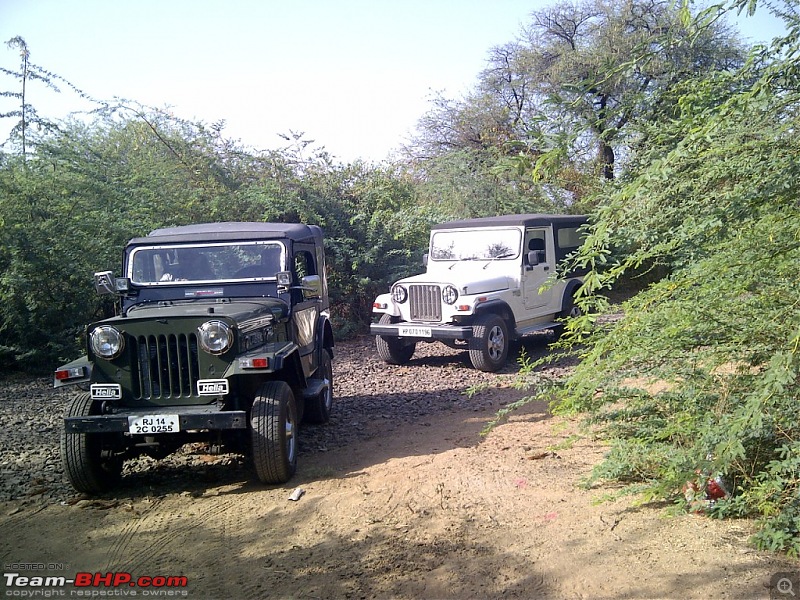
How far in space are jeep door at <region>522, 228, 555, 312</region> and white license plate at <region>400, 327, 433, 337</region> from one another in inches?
64.9

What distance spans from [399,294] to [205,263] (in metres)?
4.03

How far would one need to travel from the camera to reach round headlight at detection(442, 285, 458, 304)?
9359 mm

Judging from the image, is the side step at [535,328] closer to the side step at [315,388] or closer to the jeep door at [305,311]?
the jeep door at [305,311]

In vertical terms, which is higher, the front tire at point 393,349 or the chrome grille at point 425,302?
the chrome grille at point 425,302

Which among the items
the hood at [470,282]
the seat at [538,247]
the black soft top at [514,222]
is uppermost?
the black soft top at [514,222]

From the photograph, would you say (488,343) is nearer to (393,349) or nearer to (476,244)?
(393,349)

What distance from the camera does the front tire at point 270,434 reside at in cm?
492

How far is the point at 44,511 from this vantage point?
4898 mm

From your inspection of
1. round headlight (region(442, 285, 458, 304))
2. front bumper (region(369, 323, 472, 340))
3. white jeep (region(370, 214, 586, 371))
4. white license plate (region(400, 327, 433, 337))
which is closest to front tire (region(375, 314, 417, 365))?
white jeep (region(370, 214, 586, 371))

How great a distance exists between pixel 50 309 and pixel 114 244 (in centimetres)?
125

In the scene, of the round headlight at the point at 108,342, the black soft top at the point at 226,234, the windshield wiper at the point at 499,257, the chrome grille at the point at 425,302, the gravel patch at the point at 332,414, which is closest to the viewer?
the round headlight at the point at 108,342

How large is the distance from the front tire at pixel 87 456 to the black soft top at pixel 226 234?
1.69 metres

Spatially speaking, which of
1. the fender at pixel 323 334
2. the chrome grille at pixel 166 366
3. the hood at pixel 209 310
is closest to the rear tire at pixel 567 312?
the fender at pixel 323 334

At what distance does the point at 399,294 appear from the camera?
988 centimetres
